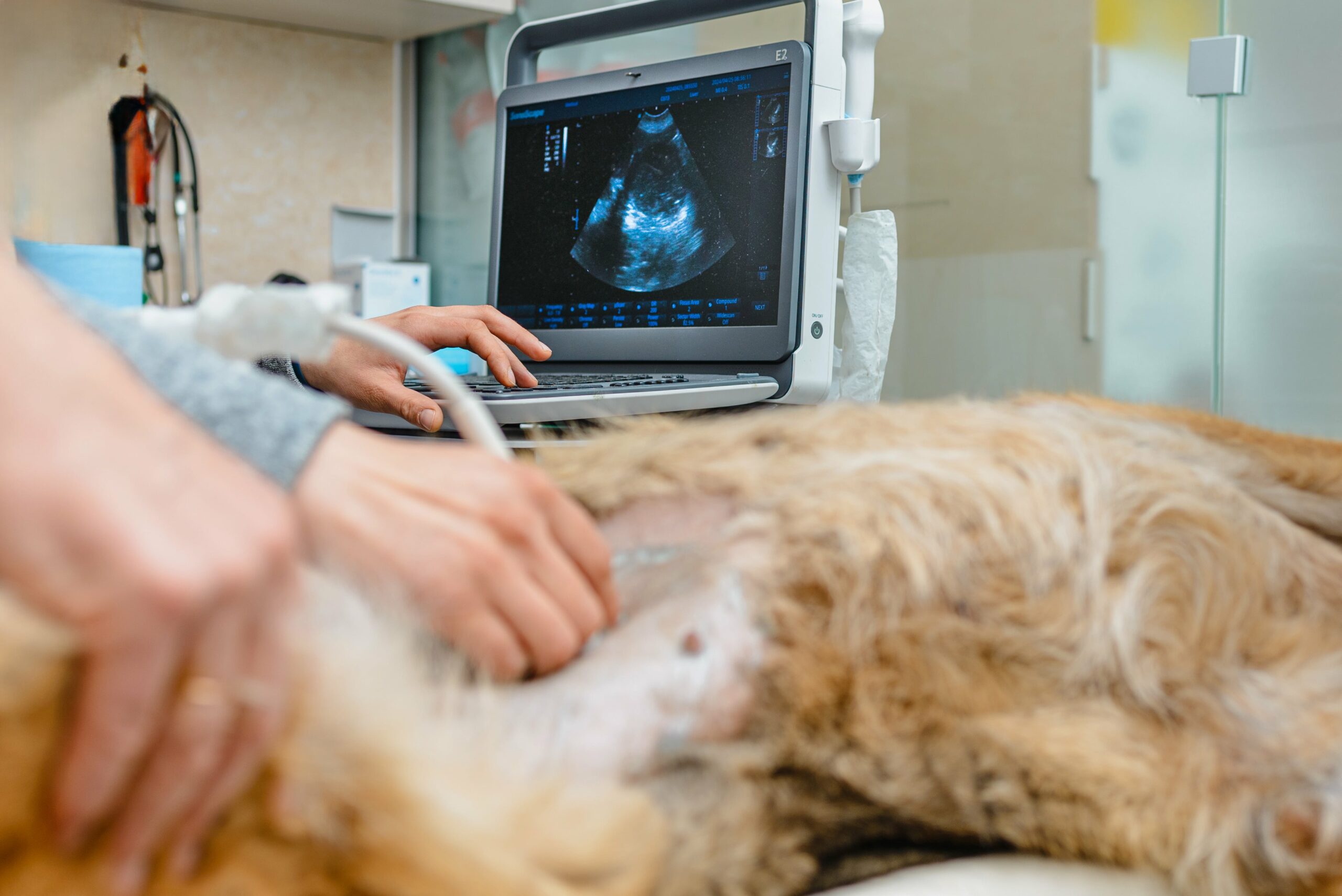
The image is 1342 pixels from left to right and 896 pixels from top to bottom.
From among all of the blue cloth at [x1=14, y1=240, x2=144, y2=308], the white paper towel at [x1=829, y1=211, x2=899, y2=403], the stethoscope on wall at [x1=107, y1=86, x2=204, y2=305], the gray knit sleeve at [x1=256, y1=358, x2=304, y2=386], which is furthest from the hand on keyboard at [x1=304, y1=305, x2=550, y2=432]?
the stethoscope on wall at [x1=107, y1=86, x2=204, y2=305]

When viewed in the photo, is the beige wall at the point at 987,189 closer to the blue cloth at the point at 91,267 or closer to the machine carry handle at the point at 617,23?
the machine carry handle at the point at 617,23

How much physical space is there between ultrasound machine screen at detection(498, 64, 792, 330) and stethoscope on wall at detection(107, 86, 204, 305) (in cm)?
111

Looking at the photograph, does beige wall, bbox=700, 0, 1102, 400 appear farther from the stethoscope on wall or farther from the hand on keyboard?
the stethoscope on wall

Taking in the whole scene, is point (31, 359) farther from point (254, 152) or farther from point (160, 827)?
point (254, 152)

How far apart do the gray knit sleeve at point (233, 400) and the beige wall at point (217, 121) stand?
1.97m

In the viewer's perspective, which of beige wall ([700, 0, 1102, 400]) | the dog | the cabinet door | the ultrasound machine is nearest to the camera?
the dog

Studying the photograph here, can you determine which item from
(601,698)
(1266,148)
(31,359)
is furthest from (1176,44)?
(31,359)

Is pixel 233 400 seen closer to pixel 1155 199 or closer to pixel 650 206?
pixel 650 206

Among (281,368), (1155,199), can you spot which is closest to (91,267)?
(281,368)

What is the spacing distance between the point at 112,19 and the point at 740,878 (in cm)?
236

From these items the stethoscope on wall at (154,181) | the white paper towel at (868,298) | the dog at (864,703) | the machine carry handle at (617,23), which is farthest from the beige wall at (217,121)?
the dog at (864,703)

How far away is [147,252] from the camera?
6.88 feet

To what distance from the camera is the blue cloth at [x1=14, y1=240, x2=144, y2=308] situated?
1.48 meters

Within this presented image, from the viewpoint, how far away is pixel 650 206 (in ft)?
3.98
